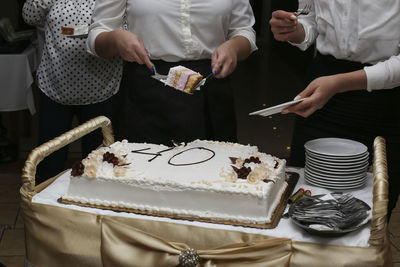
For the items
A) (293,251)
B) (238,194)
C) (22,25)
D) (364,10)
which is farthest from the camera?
(22,25)

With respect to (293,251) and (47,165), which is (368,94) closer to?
(293,251)

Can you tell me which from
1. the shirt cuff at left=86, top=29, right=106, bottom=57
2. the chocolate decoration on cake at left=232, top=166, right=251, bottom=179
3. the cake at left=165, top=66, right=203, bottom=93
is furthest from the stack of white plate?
the shirt cuff at left=86, top=29, right=106, bottom=57

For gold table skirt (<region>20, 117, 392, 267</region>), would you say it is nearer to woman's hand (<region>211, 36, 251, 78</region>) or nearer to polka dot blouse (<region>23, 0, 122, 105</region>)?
woman's hand (<region>211, 36, 251, 78</region>)

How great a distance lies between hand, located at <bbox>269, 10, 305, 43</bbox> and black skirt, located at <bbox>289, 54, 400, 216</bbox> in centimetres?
12

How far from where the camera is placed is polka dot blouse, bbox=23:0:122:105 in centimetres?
291

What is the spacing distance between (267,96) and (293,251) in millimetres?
5387

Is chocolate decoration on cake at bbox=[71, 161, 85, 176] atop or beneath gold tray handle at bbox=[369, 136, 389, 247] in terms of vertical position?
beneath

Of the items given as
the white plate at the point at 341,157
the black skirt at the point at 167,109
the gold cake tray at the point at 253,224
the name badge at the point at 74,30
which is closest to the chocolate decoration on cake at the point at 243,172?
the gold cake tray at the point at 253,224

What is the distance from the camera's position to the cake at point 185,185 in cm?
147

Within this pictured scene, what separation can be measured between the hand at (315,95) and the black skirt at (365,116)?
26 centimetres

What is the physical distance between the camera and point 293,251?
4.40 ft

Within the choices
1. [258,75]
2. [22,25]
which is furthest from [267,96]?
[22,25]

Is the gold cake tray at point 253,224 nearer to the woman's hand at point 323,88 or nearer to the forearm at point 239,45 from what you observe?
the woman's hand at point 323,88

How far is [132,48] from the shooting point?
1.89m
